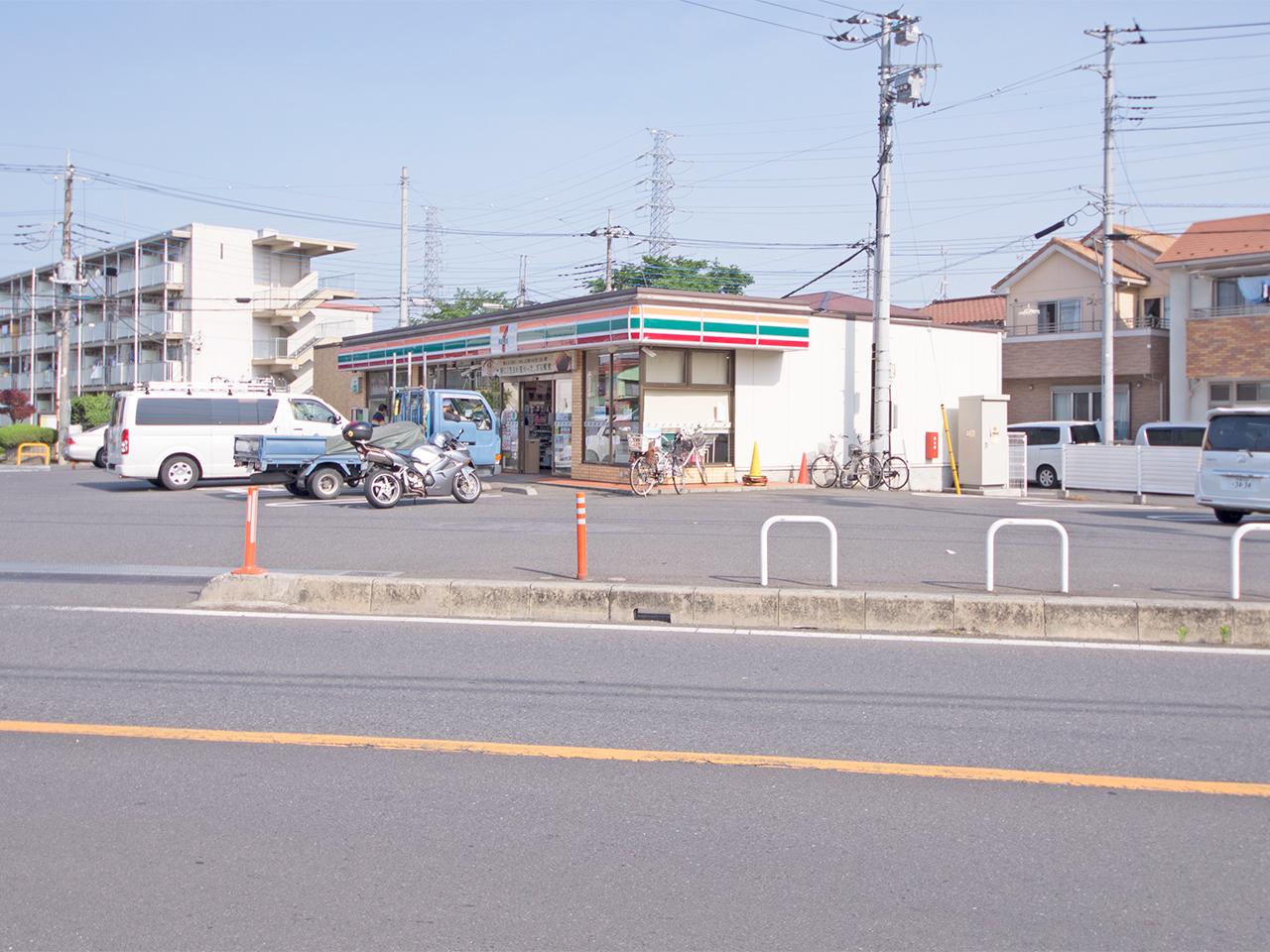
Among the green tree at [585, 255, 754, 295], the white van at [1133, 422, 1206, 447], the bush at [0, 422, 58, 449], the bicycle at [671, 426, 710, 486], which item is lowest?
the bicycle at [671, 426, 710, 486]

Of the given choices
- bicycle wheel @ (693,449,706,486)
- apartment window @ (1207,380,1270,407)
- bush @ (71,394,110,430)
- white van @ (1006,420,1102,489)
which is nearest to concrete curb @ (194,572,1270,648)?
bicycle wheel @ (693,449,706,486)

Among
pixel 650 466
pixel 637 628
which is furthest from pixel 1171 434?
pixel 637 628

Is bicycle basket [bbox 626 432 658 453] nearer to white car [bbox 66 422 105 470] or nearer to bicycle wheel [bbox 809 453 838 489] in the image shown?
bicycle wheel [bbox 809 453 838 489]

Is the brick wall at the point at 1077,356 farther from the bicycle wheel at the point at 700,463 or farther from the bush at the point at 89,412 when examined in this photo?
the bush at the point at 89,412

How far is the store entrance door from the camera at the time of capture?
26328 millimetres

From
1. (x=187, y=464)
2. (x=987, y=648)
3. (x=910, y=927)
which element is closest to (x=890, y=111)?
(x=187, y=464)

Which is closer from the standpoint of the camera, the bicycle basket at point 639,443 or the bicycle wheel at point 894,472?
the bicycle basket at point 639,443

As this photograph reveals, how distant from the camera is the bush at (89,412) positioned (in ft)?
147

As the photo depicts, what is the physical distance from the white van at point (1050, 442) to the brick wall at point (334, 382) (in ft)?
66.6

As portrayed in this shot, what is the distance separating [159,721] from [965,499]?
A: 18.2m

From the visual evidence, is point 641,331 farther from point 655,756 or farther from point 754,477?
point 655,756

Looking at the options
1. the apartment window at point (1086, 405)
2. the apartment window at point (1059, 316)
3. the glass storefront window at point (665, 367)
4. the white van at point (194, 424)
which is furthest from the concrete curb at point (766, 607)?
the apartment window at point (1059, 316)

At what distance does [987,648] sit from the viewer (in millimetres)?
7887

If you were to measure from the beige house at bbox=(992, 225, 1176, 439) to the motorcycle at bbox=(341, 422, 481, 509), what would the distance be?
25.2 m
